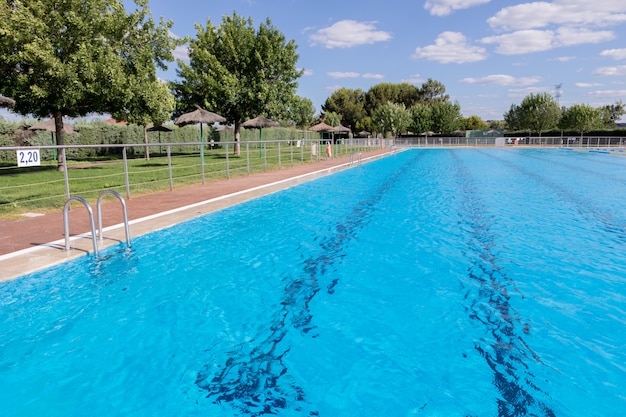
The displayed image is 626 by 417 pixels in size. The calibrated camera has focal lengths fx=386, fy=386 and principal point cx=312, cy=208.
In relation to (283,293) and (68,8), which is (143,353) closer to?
(283,293)

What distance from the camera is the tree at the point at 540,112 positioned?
61.4 m

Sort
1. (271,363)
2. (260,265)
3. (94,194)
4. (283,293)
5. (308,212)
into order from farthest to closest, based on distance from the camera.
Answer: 1. (94,194)
2. (308,212)
3. (260,265)
4. (283,293)
5. (271,363)

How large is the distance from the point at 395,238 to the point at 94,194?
25.8 feet

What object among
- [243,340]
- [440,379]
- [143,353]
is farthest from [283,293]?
[440,379]

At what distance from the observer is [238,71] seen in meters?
26.1

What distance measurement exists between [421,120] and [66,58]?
55.6m

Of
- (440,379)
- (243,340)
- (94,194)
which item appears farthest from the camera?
(94,194)

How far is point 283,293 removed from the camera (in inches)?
184

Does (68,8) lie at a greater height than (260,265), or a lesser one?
greater

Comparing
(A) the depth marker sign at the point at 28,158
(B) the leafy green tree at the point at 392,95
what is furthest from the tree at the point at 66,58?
(B) the leafy green tree at the point at 392,95

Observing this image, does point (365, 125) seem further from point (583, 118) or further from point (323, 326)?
point (323, 326)

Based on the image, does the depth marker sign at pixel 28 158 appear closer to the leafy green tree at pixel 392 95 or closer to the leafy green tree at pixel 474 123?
the leafy green tree at pixel 392 95

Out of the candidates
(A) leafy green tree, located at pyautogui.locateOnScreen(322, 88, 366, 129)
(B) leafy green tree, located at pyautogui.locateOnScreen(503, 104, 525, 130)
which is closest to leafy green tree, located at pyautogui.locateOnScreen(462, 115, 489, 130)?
(B) leafy green tree, located at pyautogui.locateOnScreen(503, 104, 525, 130)

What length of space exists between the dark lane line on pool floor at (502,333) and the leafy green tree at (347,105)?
7502 cm
